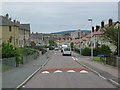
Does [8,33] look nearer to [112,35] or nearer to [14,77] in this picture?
[112,35]

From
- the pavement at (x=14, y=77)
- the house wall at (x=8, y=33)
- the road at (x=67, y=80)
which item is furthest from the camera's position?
the house wall at (x=8, y=33)

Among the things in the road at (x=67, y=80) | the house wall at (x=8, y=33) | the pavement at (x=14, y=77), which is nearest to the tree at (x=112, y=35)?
the house wall at (x=8, y=33)

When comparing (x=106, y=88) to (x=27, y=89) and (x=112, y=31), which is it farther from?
(x=112, y=31)

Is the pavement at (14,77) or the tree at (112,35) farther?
the tree at (112,35)

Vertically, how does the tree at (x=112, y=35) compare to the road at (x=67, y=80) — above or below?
above

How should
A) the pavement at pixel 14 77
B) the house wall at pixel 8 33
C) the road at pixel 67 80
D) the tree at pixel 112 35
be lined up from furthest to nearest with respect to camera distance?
1. the house wall at pixel 8 33
2. the tree at pixel 112 35
3. the pavement at pixel 14 77
4. the road at pixel 67 80

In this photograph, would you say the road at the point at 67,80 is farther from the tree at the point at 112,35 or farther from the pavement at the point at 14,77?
the tree at the point at 112,35

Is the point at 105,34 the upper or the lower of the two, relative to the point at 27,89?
upper

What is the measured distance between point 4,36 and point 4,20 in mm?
4165

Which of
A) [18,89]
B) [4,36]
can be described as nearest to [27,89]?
[18,89]

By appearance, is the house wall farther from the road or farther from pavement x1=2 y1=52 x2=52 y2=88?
the road

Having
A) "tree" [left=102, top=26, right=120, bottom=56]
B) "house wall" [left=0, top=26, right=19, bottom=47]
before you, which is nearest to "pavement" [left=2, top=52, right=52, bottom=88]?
"tree" [left=102, top=26, right=120, bottom=56]

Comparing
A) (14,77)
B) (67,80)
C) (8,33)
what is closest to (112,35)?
(8,33)

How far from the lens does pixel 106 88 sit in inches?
586
